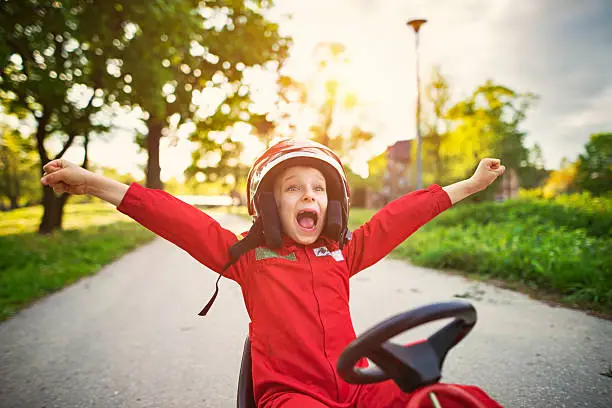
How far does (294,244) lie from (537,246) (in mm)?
6908

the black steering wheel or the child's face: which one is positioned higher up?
the child's face

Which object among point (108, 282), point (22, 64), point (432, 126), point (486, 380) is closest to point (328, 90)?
point (432, 126)

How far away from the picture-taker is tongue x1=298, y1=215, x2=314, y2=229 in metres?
2.00

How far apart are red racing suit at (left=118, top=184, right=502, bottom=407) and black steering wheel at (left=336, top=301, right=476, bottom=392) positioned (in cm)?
56

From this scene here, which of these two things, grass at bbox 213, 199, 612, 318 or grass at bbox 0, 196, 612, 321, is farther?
grass at bbox 0, 196, 612, 321

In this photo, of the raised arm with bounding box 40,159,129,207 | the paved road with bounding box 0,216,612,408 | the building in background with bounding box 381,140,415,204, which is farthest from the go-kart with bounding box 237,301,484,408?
the building in background with bounding box 381,140,415,204

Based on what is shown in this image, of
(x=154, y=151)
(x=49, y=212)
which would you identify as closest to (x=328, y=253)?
(x=49, y=212)

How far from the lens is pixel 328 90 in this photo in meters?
28.4

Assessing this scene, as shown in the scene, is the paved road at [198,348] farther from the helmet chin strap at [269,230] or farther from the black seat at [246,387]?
the helmet chin strap at [269,230]

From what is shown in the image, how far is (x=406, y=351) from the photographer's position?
3.95 ft

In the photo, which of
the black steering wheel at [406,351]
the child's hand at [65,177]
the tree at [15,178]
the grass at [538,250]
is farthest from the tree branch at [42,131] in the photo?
the tree at [15,178]

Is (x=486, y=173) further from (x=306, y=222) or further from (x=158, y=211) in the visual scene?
(x=158, y=211)

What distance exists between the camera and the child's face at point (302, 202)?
2.00 metres

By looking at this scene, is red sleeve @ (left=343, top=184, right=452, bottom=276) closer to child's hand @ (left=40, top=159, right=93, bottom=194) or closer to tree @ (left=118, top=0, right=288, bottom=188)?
child's hand @ (left=40, top=159, right=93, bottom=194)
